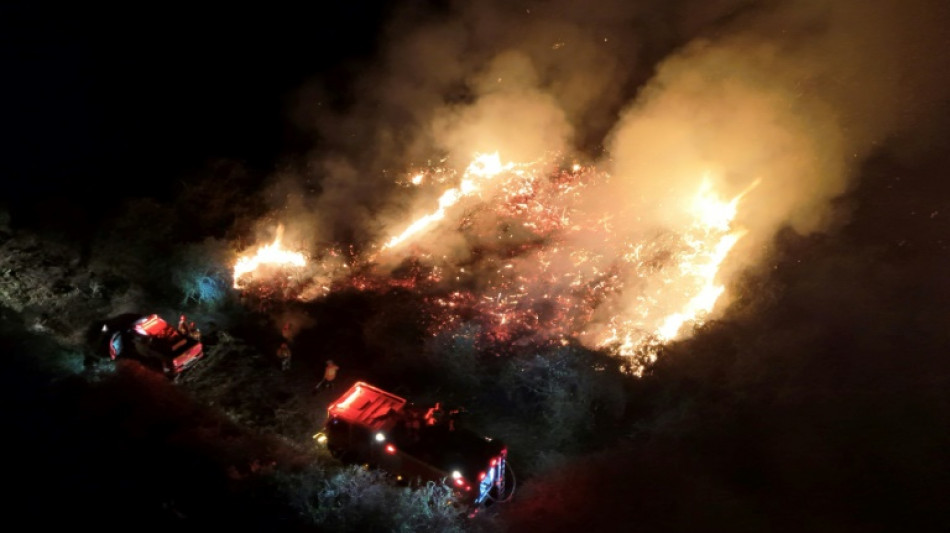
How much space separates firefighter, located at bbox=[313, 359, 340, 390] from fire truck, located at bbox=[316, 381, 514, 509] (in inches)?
53.0

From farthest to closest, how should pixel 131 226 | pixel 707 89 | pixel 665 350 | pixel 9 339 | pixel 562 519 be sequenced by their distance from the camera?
pixel 131 226 → pixel 707 89 → pixel 665 350 → pixel 9 339 → pixel 562 519

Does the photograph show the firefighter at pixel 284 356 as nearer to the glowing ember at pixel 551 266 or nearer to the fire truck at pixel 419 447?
the fire truck at pixel 419 447

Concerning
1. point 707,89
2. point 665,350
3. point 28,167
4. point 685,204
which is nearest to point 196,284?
point 28,167

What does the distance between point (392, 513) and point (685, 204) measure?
924 centimetres

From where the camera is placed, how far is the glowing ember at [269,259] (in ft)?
43.9

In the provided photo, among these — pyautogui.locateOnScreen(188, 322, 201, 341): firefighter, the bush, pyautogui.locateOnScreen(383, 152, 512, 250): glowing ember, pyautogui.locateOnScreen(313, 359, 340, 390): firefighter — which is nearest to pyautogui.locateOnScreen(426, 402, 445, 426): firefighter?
pyautogui.locateOnScreen(313, 359, 340, 390): firefighter

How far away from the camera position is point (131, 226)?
531 inches

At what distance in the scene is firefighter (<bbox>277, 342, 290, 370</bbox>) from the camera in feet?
35.8

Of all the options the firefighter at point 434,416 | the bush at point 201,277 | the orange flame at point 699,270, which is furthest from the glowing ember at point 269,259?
the orange flame at point 699,270

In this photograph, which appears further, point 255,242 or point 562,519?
point 255,242

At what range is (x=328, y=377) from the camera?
34.9 ft

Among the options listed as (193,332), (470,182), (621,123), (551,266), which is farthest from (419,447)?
(621,123)

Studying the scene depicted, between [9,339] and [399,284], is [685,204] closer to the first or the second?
[399,284]

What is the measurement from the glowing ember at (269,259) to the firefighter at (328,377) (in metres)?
3.83
